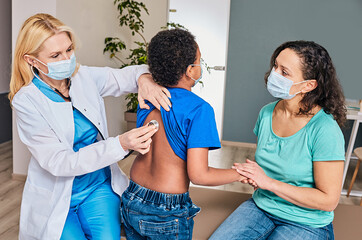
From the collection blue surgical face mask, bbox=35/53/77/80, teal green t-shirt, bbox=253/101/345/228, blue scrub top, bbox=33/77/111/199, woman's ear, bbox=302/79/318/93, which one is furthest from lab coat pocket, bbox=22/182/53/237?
woman's ear, bbox=302/79/318/93

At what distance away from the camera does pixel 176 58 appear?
1.18m

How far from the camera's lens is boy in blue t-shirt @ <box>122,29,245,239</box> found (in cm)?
117

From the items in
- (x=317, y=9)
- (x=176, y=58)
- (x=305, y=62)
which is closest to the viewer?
(x=176, y=58)

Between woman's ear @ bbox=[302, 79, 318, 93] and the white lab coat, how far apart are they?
790 millimetres

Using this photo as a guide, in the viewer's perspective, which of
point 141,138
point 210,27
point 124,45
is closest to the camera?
point 141,138

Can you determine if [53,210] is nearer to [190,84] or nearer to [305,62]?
[190,84]

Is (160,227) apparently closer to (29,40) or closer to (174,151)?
(174,151)

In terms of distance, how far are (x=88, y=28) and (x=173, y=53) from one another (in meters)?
2.13

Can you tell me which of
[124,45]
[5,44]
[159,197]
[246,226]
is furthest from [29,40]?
[5,44]

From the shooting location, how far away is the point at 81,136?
1.49 meters

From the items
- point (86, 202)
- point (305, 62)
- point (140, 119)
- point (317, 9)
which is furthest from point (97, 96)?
point (317, 9)

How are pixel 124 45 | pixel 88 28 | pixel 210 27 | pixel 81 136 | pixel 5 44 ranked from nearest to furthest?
pixel 81 136
pixel 88 28
pixel 124 45
pixel 5 44
pixel 210 27

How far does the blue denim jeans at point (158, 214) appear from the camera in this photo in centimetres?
121

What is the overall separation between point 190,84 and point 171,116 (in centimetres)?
17
